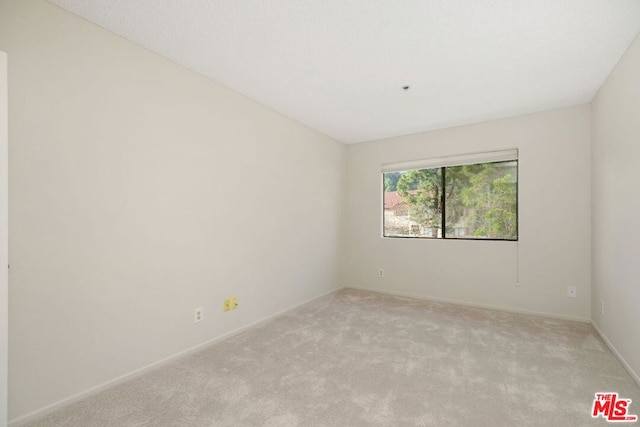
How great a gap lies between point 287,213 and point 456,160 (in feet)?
7.72

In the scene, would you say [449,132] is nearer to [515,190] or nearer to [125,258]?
[515,190]

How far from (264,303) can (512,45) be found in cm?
317

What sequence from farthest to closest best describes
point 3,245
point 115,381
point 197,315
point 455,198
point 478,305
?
point 455,198 → point 478,305 → point 197,315 → point 115,381 → point 3,245

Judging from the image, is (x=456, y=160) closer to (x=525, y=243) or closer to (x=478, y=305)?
(x=525, y=243)

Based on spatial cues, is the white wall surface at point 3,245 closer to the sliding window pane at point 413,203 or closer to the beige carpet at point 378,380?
the beige carpet at point 378,380

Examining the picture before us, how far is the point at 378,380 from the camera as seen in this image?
79.5 inches

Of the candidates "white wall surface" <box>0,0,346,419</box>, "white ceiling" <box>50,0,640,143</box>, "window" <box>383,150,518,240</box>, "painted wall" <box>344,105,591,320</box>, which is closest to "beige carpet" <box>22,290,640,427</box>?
"white wall surface" <box>0,0,346,419</box>

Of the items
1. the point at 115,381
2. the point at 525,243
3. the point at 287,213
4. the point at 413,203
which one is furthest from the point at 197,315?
the point at 525,243

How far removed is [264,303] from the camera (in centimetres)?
321

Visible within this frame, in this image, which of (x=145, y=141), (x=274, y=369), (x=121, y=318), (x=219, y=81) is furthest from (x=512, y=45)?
(x=121, y=318)

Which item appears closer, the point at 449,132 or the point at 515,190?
the point at 515,190

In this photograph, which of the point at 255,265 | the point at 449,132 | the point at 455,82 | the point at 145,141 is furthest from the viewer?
the point at 449,132

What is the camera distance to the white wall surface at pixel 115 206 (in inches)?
63.7

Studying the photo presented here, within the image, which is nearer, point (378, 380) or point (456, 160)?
point (378, 380)
